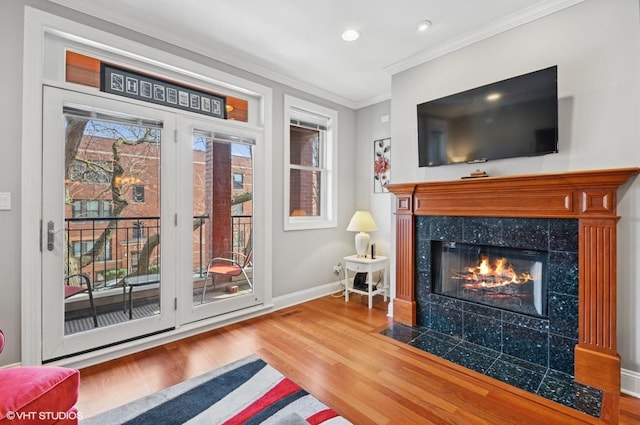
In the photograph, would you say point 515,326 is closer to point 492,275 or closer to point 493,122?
point 492,275

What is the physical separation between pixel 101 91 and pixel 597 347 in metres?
4.07

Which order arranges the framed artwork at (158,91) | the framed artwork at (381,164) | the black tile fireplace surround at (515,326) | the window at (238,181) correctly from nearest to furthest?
the black tile fireplace surround at (515,326), the framed artwork at (158,91), the window at (238,181), the framed artwork at (381,164)

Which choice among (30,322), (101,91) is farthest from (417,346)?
(101,91)

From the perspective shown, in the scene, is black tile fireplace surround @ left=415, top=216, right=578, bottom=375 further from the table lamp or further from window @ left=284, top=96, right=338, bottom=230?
window @ left=284, top=96, right=338, bottom=230

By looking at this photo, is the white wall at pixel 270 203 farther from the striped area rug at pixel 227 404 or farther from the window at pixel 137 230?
the striped area rug at pixel 227 404

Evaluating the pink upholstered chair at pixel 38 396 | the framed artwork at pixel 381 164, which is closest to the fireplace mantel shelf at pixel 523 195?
the framed artwork at pixel 381 164

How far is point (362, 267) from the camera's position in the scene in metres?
3.69

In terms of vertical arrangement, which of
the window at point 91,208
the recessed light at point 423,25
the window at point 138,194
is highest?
the recessed light at point 423,25

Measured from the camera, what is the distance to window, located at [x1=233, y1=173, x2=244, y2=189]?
3.25 meters

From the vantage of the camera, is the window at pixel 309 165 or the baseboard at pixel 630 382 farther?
the window at pixel 309 165

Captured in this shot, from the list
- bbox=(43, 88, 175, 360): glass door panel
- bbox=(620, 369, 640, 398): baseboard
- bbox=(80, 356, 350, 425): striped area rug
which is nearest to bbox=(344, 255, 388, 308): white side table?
bbox=(80, 356, 350, 425): striped area rug

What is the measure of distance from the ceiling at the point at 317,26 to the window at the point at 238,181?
1.15 m

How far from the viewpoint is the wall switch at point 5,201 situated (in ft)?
6.64

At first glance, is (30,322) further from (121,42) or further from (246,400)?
(121,42)
